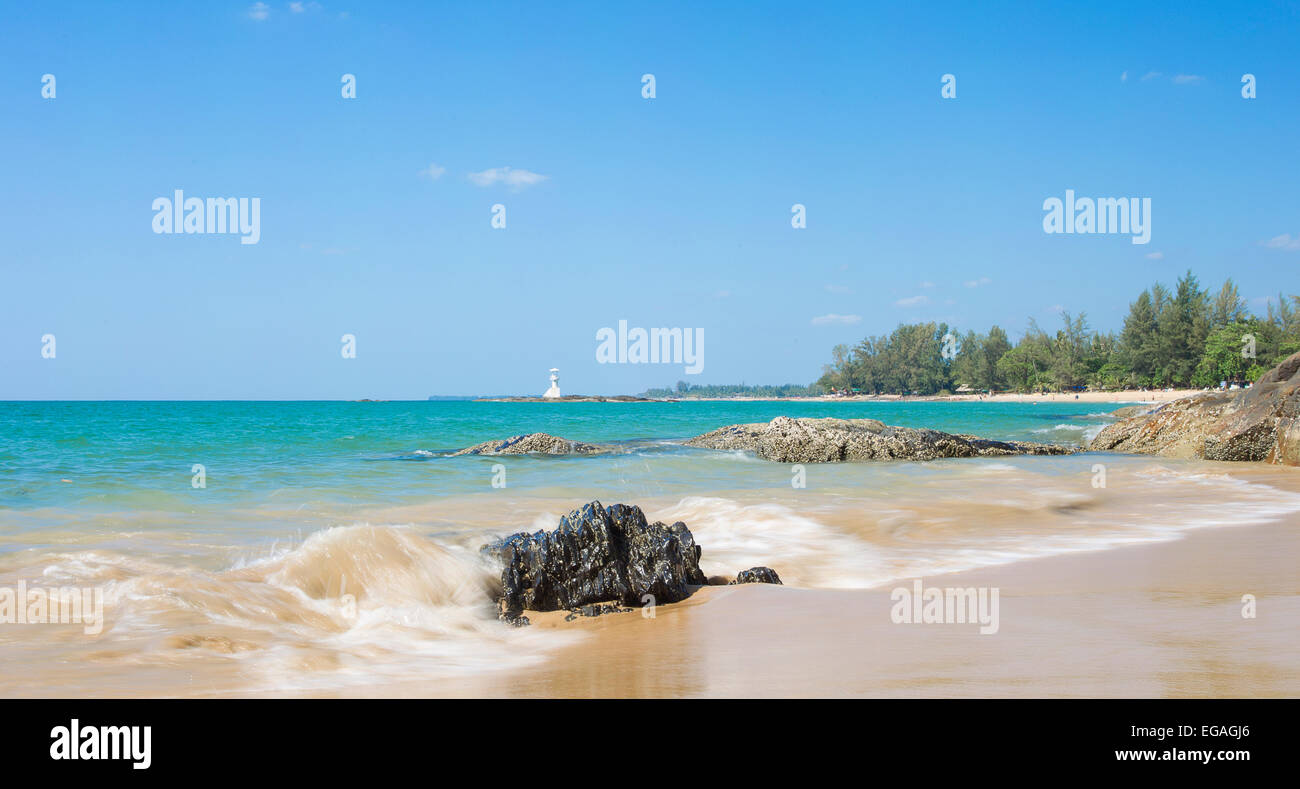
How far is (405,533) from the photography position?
22.7 ft

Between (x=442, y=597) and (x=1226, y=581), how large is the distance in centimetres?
565

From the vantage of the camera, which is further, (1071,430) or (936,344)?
(936,344)

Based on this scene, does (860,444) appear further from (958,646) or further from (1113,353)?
(1113,353)

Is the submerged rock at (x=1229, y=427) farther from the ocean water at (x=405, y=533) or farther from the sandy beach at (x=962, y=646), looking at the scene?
the sandy beach at (x=962, y=646)

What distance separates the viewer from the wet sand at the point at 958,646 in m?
3.46

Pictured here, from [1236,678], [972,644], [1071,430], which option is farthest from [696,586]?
[1071,430]

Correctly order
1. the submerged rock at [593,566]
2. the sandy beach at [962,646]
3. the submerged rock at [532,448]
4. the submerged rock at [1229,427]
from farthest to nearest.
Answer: the submerged rock at [532,448]
the submerged rock at [1229,427]
the submerged rock at [593,566]
the sandy beach at [962,646]

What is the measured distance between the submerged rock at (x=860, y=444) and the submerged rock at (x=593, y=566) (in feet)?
44.5

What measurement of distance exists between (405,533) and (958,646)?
15.0ft

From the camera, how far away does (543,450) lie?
21.7m

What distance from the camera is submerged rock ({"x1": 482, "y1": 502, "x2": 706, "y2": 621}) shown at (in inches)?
224

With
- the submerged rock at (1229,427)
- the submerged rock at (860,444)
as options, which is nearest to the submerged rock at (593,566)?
the submerged rock at (860,444)
